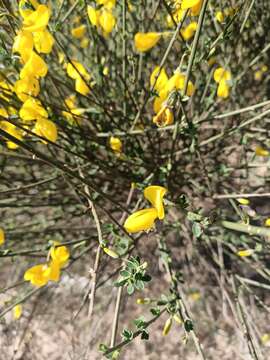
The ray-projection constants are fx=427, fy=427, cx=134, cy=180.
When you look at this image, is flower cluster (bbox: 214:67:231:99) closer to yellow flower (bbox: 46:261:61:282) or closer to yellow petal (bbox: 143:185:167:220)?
yellow petal (bbox: 143:185:167:220)

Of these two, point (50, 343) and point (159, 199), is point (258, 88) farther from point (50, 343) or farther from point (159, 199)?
point (50, 343)

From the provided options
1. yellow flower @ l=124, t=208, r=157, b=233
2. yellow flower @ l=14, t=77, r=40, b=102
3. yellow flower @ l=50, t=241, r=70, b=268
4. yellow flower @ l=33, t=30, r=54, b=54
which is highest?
yellow flower @ l=33, t=30, r=54, b=54

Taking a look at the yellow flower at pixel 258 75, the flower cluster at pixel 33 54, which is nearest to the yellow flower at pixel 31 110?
the flower cluster at pixel 33 54

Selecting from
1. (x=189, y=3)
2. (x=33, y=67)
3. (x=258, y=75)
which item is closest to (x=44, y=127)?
(x=33, y=67)

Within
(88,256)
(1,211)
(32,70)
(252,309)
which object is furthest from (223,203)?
(32,70)

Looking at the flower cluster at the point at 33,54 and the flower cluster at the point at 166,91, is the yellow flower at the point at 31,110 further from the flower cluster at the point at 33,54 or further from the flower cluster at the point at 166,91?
the flower cluster at the point at 166,91

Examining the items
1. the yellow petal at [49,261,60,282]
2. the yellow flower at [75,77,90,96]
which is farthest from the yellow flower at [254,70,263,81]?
the yellow petal at [49,261,60,282]

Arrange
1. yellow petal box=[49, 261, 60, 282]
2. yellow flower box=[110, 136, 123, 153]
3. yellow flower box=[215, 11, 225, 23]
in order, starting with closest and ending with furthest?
yellow petal box=[49, 261, 60, 282], yellow flower box=[215, 11, 225, 23], yellow flower box=[110, 136, 123, 153]
